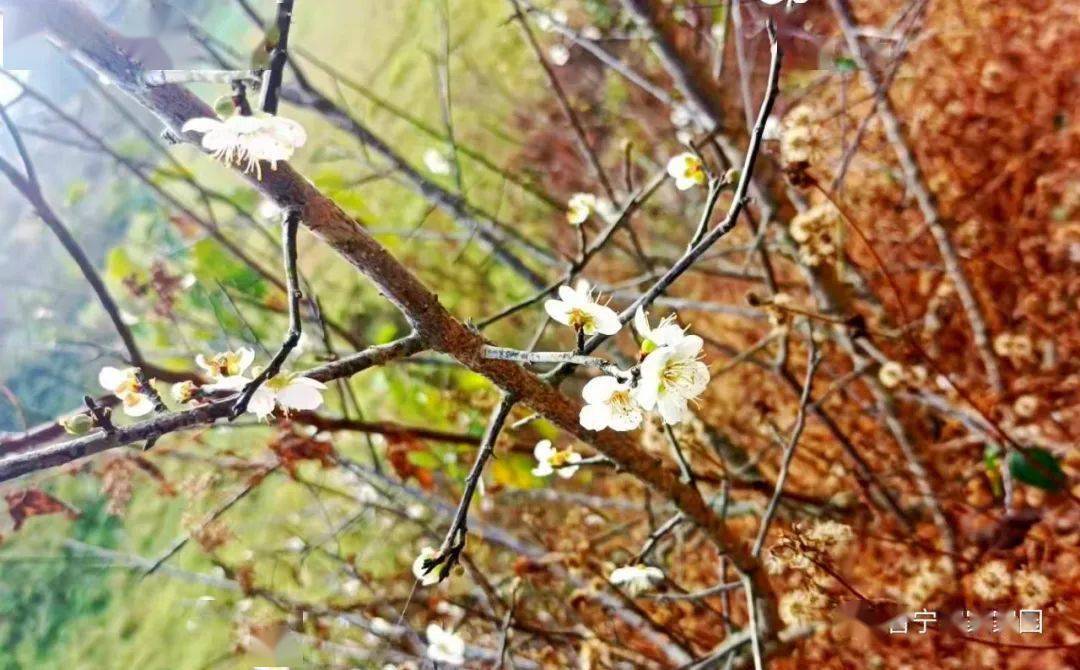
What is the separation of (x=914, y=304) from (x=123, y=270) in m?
2.45

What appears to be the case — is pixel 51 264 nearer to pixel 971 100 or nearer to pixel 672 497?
pixel 672 497

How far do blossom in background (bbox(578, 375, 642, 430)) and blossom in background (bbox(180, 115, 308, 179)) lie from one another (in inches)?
13.5

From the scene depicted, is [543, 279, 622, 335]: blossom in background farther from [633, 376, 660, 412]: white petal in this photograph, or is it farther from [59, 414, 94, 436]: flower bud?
[59, 414, 94, 436]: flower bud

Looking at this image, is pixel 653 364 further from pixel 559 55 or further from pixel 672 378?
pixel 559 55

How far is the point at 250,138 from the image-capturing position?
559 mm

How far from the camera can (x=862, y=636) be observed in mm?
1332

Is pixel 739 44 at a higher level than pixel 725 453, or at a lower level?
higher

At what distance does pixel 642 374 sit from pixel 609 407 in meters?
0.13

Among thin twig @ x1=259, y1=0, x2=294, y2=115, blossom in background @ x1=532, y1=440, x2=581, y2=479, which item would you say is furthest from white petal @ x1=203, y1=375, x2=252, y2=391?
blossom in background @ x1=532, y1=440, x2=581, y2=479

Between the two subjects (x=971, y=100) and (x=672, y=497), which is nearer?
(x=672, y=497)

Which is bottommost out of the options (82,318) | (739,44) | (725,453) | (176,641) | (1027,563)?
(176,641)

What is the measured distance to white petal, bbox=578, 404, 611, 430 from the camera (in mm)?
740

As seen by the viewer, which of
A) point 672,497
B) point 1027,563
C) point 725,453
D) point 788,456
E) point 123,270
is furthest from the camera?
point 725,453

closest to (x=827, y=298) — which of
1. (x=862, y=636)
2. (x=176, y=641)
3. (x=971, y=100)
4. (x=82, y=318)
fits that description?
(x=862, y=636)
